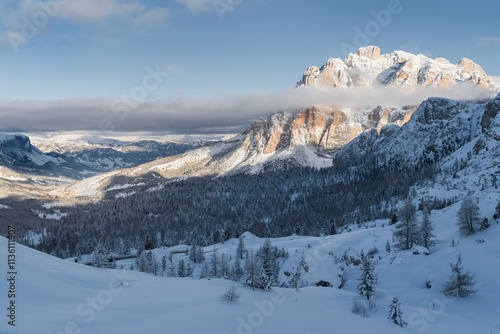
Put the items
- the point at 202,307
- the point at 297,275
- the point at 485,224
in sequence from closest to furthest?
the point at 202,307
the point at 297,275
the point at 485,224

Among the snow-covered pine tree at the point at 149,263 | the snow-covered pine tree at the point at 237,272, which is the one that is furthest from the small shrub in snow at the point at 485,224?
the snow-covered pine tree at the point at 149,263

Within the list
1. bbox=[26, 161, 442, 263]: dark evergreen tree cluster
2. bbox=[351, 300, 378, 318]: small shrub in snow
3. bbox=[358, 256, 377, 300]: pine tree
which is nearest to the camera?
bbox=[351, 300, 378, 318]: small shrub in snow

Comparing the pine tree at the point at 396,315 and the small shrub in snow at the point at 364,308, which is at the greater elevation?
the pine tree at the point at 396,315

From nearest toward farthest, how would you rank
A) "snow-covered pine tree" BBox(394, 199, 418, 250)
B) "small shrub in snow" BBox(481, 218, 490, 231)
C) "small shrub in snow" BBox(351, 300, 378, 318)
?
"small shrub in snow" BBox(351, 300, 378, 318) → "small shrub in snow" BBox(481, 218, 490, 231) → "snow-covered pine tree" BBox(394, 199, 418, 250)

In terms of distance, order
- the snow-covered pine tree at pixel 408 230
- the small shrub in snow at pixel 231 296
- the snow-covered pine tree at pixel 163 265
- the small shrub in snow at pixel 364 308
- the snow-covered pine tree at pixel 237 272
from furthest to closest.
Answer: the snow-covered pine tree at pixel 163 265 < the snow-covered pine tree at pixel 237 272 < the snow-covered pine tree at pixel 408 230 < the small shrub in snow at pixel 364 308 < the small shrub in snow at pixel 231 296

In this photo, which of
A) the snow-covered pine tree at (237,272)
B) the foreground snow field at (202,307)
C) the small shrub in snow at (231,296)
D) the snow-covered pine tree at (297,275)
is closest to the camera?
the foreground snow field at (202,307)

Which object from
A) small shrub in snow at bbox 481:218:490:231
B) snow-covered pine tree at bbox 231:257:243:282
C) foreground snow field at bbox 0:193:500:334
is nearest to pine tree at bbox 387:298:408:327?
foreground snow field at bbox 0:193:500:334

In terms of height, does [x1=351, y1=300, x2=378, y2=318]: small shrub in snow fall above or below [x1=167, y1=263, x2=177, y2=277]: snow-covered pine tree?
above

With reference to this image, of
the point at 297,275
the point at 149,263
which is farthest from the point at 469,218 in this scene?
the point at 149,263

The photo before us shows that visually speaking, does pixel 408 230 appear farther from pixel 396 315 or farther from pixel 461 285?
pixel 396 315

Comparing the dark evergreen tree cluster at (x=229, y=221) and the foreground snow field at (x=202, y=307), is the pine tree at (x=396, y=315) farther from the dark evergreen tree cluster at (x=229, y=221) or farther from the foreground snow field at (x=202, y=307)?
the dark evergreen tree cluster at (x=229, y=221)

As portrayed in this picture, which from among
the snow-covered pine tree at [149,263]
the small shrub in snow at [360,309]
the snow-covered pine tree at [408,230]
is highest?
the small shrub in snow at [360,309]

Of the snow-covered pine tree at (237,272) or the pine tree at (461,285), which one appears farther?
the snow-covered pine tree at (237,272)

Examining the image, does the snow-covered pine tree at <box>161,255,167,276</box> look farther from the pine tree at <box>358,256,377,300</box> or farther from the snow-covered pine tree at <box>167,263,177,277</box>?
the pine tree at <box>358,256,377,300</box>
